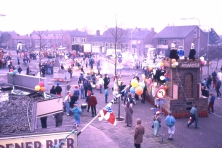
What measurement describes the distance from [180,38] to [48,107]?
4842cm

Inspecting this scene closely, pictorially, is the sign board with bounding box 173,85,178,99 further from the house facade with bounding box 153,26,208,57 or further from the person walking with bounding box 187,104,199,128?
the house facade with bounding box 153,26,208,57

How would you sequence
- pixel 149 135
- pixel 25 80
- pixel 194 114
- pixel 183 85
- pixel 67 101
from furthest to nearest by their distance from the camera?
pixel 183 85, pixel 67 101, pixel 25 80, pixel 194 114, pixel 149 135

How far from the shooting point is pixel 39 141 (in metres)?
6.12

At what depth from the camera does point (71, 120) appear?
15.1 metres

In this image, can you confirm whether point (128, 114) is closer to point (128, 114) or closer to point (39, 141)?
point (128, 114)

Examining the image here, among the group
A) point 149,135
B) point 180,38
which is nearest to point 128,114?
point 149,135

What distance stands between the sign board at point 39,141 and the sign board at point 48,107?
4418 mm

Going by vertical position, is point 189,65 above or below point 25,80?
above

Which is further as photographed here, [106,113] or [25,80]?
[25,80]

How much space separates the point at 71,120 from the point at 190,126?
22.1ft

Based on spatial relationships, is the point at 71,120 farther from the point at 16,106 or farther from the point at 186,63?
the point at 186,63

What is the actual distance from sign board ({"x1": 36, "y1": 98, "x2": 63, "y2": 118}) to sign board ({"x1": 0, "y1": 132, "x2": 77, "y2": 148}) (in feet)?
14.5

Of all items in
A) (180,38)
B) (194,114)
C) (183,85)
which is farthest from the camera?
(180,38)

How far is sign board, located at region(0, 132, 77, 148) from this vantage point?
6.00m
